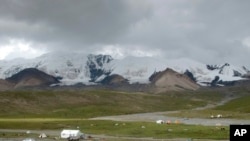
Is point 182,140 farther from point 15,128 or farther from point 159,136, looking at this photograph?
point 15,128

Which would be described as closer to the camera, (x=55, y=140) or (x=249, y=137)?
(x=249, y=137)

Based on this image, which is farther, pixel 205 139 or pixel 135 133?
pixel 135 133

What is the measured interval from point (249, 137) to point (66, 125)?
143 metres

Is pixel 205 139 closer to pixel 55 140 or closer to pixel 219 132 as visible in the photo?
pixel 219 132

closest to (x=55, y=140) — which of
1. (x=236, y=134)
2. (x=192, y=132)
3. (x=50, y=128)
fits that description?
(x=192, y=132)

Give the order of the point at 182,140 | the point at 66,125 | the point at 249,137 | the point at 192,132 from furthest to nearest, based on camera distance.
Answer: the point at 66,125 → the point at 192,132 → the point at 182,140 → the point at 249,137

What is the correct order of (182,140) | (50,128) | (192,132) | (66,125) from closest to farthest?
(182,140)
(192,132)
(50,128)
(66,125)

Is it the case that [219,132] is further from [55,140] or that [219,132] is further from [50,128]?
[50,128]

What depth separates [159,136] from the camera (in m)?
104

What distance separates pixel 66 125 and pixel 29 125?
1169 cm

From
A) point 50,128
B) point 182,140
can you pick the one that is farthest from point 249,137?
point 50,128

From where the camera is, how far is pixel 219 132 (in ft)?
345

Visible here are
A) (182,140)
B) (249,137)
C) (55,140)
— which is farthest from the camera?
(55,140)

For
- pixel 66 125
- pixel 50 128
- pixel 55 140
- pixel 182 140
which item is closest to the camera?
pixel 182 140
